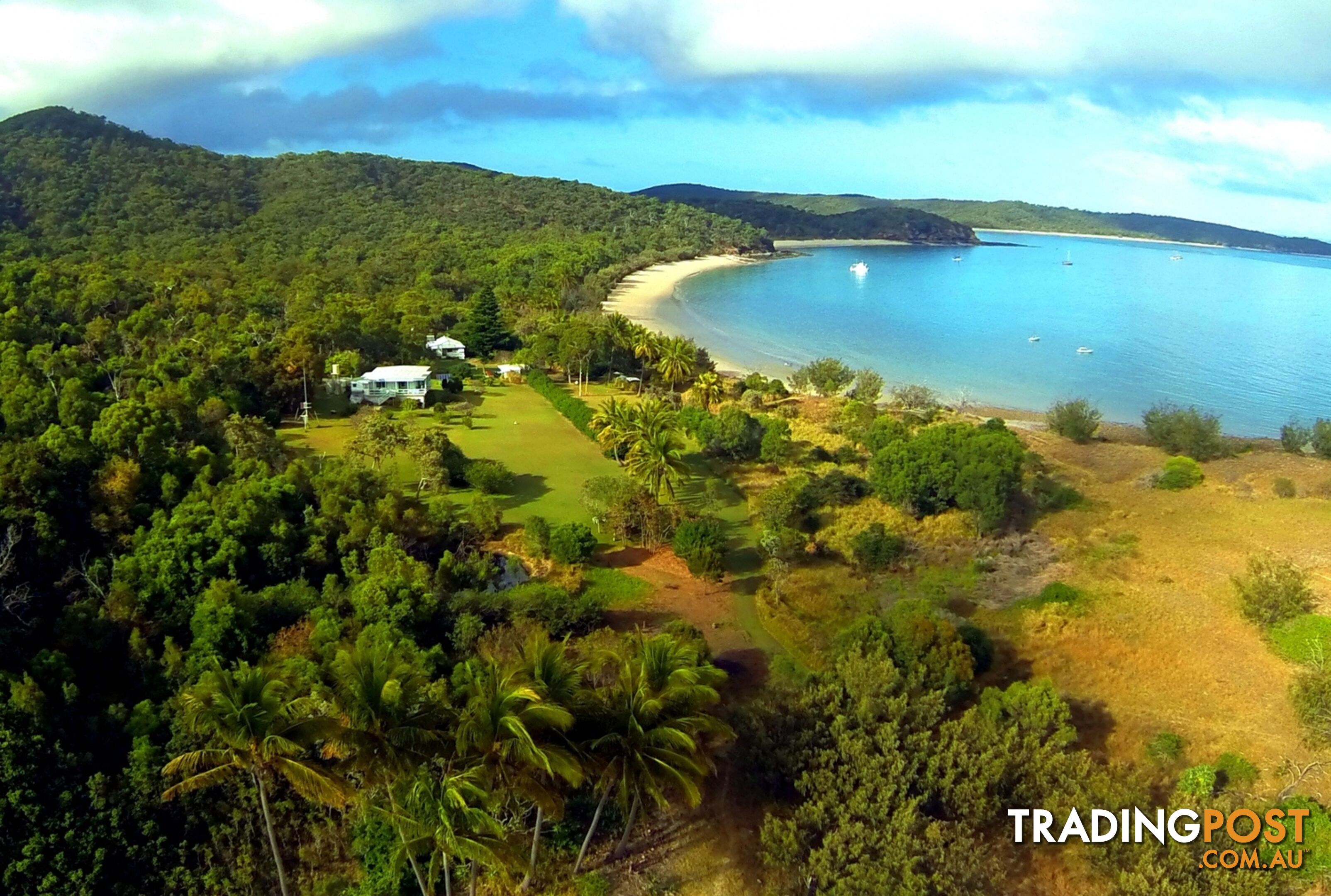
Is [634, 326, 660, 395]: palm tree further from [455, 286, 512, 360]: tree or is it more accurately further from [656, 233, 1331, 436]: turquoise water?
[656, 233, 1331, 436]: turquoise water

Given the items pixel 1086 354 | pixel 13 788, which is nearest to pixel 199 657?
pixel 13 788

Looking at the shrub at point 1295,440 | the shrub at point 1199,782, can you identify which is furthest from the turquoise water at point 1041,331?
the shrub at point 1199,782

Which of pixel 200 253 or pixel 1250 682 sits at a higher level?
pixel 200 253

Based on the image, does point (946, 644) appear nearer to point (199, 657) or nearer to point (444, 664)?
point (444, 664)

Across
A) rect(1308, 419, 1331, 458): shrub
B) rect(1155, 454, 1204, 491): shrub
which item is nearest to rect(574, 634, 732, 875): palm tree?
rect(1155, 454, 1204, 491): shrub

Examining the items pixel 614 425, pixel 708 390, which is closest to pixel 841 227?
pixel 708 390

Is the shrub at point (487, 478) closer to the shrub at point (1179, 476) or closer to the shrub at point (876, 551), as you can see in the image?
the shrub at point (876, 551)
